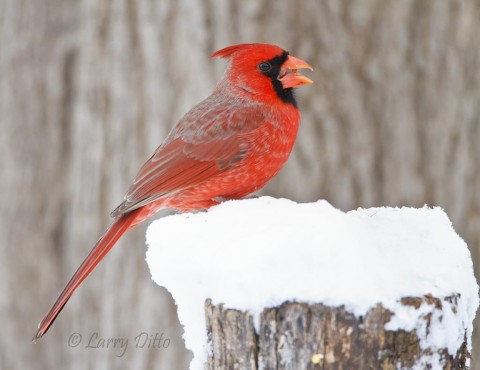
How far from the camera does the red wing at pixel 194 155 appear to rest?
114 inches

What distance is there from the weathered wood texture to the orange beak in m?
1.15

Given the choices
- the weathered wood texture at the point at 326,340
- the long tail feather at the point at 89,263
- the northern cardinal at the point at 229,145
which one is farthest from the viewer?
the northern cardinal at the point at 229,145

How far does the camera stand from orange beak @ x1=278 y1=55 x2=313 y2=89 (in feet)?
9.86

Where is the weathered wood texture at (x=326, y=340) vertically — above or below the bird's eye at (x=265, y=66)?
below

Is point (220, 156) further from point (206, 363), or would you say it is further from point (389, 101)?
point (389, 101)

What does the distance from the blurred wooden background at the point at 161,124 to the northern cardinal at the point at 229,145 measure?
1107 millimetres

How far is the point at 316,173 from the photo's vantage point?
4168 millimetres

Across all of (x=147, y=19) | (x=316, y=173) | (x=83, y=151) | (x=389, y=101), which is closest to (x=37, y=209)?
(x=83, y=151)

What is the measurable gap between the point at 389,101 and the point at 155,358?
1.60 m
